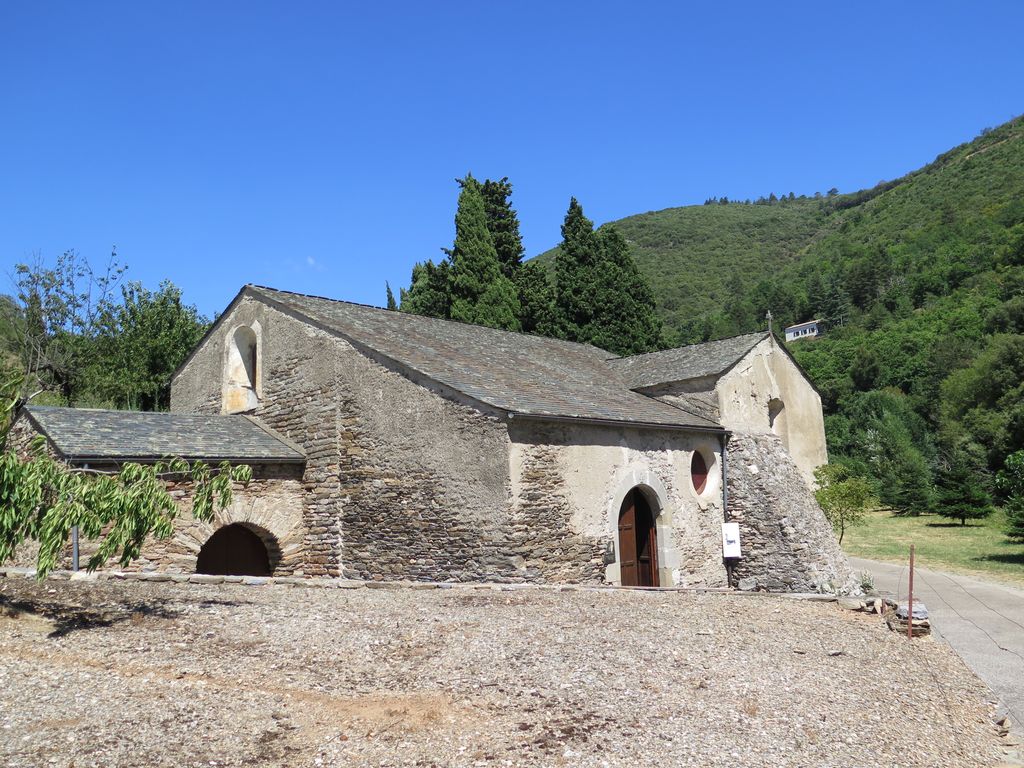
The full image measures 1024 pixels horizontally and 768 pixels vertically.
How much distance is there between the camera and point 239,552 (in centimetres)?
1478

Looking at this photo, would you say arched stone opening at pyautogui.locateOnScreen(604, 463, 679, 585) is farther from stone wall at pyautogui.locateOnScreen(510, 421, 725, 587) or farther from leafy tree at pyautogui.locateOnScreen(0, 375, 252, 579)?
leafy tree at pyautogui.locateOnScreen(0, 375, 252, 579)

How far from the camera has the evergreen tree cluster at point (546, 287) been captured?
2978 centimetres

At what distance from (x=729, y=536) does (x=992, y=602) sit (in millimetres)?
4982

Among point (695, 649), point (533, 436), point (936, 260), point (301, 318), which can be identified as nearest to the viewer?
point (695, 649)

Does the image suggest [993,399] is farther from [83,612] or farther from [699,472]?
[83,612]

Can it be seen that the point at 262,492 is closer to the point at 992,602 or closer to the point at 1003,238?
the point at 992,602

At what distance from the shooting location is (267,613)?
27.5 feet

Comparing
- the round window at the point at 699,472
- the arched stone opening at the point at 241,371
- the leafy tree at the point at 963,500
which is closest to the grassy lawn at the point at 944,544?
the leafy tree at the point at 963,500

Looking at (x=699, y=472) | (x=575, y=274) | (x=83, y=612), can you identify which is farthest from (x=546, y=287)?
(x=83, y=612)

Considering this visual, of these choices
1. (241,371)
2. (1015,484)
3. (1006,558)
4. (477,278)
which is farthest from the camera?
(477,278)

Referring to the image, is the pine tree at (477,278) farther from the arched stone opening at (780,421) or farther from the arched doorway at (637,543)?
the arched doorway at (637,543)

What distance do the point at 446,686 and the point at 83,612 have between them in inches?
160

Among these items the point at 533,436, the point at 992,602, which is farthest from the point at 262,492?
the point at 992,602

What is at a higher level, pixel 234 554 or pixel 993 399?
pixel 993 399
